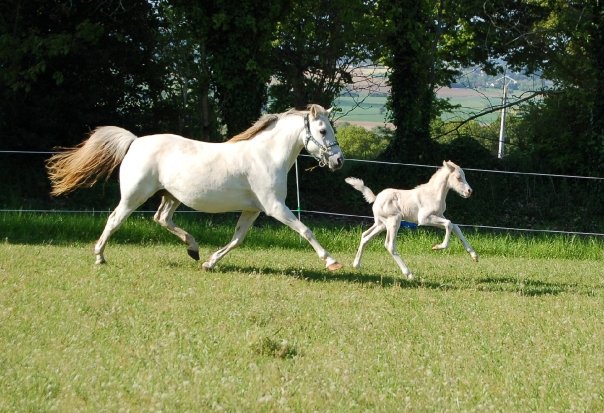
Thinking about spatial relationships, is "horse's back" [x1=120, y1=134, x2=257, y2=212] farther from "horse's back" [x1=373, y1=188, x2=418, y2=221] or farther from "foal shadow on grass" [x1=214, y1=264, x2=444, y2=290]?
"horse's back" [x1=373, y1=188, x2=418, y2=221]

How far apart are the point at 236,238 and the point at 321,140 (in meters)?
1.66

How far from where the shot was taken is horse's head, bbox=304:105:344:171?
11.8 m

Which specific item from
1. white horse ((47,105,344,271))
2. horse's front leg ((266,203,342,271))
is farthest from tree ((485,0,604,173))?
horse's front leg ((266,203,342,271))

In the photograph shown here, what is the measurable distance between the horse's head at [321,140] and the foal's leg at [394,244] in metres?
1.47

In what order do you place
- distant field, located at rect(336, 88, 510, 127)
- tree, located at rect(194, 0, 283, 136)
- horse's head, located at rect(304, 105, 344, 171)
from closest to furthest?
horse's head, located at rect(304, 105, 344, 171) → tree, located at rect(194, 0, 283, 136) → distant field, located at rect(336, 88, 510, 127)

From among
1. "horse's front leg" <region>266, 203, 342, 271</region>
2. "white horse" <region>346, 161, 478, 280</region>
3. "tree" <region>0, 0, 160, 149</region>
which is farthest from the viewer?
"tree" <region>0, 0, 160, 149</region>

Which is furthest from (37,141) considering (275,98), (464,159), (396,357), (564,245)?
(396,357)

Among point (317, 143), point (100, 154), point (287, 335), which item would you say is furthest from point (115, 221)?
point (287, 335)

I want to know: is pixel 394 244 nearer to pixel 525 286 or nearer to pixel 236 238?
pixel 525 286

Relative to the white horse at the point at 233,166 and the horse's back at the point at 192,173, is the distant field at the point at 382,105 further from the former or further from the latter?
the horse's back at the point at 192,173

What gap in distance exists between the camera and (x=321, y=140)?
38.9ft

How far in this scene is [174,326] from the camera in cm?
858

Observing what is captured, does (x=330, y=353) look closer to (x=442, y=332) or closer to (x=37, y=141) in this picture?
(x=442, y=332)

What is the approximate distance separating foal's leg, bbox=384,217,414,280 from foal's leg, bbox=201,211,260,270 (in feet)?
5.85
